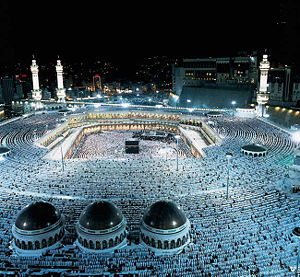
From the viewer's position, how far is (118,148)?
43.8 metres

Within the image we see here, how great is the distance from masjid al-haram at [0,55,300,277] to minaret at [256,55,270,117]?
9.91 metres

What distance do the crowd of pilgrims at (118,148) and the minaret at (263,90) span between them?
44.8ft

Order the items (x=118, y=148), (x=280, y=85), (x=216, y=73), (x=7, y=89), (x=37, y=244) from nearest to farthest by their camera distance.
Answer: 1. (x=37, y=244)
2. (x=118, y=148)
3. (x=280, y=85)
4. (x=216, y=73)
5. (x=7, y=89)

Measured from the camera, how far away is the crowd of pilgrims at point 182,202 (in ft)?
51.5

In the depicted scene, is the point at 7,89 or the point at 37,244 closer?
the point at 37,244

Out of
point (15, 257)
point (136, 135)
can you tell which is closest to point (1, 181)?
point (15, 257)

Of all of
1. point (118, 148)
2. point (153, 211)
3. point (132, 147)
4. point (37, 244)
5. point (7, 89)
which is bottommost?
point (118, 148)

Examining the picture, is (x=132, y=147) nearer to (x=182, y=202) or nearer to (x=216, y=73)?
(x=182, y=202)

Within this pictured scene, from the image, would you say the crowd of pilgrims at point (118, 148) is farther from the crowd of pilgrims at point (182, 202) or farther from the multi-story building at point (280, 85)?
the multi-story building at point (280, 85)

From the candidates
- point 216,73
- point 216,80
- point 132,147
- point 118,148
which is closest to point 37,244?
point 132,147

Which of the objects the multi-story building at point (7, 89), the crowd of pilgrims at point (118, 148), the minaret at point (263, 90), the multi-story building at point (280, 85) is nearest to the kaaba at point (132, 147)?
the crowd of pilgrims at point (118, 148)

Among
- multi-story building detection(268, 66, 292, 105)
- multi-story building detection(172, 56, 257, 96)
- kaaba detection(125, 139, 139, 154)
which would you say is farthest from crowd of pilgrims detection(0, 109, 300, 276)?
multi-story building detection(172, 56, 257, 96)

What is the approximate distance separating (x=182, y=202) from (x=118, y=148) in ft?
75.0

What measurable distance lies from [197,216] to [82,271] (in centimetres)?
795
